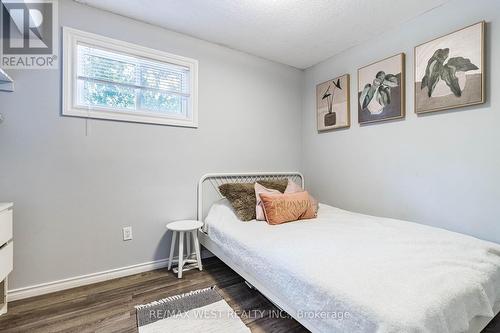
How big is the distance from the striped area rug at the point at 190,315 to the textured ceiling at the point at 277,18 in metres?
2.38

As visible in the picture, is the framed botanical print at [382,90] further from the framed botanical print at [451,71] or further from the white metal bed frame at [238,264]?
the white metal bed frame at [238,264]

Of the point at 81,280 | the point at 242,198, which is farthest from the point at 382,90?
the point at 81,280


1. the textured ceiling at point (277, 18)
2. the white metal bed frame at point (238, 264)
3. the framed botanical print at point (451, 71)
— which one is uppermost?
the textured ceiling at point (277, 18)

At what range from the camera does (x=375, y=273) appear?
1.14m

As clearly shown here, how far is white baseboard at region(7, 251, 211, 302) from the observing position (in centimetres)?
179

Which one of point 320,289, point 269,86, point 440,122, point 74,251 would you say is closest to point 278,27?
point 269,86

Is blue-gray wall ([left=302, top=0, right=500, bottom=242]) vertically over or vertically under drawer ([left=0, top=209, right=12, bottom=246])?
over

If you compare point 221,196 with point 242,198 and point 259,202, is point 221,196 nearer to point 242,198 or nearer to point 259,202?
point 242,198

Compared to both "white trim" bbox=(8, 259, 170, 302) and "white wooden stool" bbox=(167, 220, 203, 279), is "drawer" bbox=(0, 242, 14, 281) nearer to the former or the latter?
"white trim" bbox=(8, 259, 170, 302)

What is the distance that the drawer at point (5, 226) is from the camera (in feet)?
5.02

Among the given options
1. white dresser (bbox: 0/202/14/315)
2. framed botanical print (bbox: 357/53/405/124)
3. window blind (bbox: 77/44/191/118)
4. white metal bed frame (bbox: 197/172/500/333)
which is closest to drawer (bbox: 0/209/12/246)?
white dresser (bbox: 0/202/14/315)

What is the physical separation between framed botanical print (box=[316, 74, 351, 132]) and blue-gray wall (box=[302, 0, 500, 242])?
0.26ft

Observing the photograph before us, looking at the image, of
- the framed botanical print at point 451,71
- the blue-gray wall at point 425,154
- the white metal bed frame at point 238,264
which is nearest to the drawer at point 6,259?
the white metal bed frame at point 238,264

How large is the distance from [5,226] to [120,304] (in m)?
0.94
